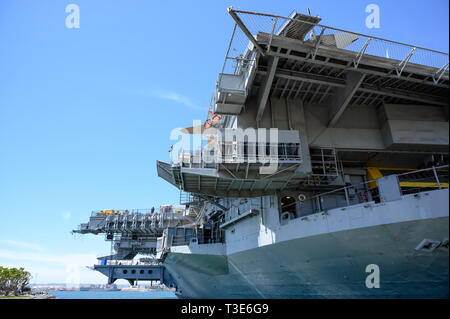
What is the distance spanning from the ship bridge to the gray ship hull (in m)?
2.81

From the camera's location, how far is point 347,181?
1359 cm

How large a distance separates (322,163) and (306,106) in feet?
9.69

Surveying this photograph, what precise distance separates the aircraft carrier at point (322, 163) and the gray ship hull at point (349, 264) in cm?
4

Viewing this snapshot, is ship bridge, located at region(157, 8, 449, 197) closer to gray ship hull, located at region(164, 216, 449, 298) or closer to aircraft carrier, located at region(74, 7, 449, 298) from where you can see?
aircraft carrier, located at region(74, 7, 449, 298)

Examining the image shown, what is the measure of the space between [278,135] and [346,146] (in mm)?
3433

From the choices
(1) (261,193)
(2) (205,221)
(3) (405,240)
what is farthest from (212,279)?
(3) (405,240)

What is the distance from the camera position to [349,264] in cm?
955

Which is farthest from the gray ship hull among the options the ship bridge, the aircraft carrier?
the ship bridge

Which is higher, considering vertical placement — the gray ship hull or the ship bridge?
the ship bridge

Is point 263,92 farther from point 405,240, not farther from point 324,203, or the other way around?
point 405,240

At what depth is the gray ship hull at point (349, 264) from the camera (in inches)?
296

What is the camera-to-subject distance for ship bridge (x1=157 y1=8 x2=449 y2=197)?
945 centimetres

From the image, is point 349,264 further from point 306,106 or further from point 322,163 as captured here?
point 306,106

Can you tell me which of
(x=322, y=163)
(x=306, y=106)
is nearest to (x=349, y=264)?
(x=322, y=163)
